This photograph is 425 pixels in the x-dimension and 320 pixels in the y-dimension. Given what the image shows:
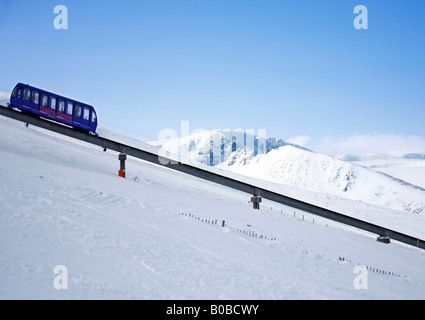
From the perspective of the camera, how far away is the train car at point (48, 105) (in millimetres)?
21281

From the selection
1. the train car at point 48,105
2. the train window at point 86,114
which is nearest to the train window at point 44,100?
the train car at point 48,105

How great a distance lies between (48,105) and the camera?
71.6ft

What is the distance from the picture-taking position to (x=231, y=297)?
4.60m

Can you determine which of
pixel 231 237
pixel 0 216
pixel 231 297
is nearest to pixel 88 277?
pixel 231 297

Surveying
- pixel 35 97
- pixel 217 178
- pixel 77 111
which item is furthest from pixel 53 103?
pixel 217 178

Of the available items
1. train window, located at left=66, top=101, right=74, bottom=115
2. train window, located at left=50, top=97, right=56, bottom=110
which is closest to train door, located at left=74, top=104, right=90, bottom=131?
train window, located at left=66, top=101, right=74, bottom=115

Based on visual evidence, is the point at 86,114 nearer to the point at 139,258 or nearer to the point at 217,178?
the point at 217,178
